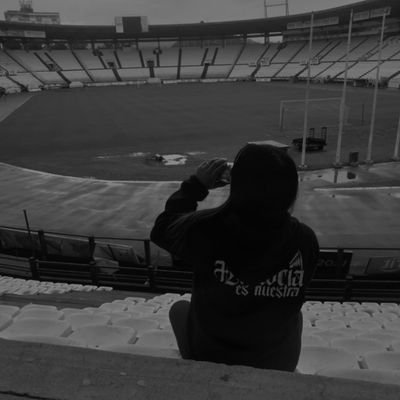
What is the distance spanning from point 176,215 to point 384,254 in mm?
9654

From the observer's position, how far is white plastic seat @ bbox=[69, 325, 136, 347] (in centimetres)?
288

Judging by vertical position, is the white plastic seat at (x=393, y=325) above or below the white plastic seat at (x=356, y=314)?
above

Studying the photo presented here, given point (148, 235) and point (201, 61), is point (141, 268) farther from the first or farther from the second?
point (201, 61)

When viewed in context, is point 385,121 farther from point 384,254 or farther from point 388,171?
point 384,254

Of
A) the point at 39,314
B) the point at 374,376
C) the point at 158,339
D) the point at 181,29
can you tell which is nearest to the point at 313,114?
the point at 39,314

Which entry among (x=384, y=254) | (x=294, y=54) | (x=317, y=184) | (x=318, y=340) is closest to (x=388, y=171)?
(x=317, y=184)

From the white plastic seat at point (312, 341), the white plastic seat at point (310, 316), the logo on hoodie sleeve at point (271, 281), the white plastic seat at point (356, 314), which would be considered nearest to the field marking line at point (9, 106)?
the white plastic seat at point (310, 316)

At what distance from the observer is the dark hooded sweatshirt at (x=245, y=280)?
6.13ft

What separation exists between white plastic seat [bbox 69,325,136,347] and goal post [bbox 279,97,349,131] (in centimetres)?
2701

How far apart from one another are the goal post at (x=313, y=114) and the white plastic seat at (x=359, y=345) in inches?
1033

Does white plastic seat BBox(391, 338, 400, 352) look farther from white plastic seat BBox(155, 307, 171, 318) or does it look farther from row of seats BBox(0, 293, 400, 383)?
white plastic seat BBox(155, 307, 171, 318)

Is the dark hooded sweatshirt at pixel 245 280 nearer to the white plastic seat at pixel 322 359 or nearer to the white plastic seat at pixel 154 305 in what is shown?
the white plastic seat at pixel 322 359

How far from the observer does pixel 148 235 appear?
11.8 metres

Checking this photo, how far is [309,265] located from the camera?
200 centimetres
